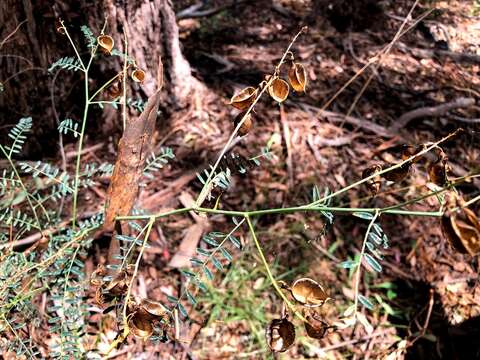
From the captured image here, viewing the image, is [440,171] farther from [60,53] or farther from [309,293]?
[60,53]

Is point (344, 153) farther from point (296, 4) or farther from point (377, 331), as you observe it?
point (296, 4)

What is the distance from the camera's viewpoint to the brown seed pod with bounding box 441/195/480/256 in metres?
0.64

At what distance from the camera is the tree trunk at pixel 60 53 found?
1765mm

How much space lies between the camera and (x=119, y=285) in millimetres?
861

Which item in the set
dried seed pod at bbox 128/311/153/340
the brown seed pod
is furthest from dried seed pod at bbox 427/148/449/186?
dried seed pod at bbox 128/311/153/340

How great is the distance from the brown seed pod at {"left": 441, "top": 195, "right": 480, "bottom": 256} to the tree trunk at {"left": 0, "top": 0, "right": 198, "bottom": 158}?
1.49 meters

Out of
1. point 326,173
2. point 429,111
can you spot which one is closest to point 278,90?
point 326,173

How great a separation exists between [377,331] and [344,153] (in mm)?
851

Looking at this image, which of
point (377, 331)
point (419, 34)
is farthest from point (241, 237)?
point (419, 34)

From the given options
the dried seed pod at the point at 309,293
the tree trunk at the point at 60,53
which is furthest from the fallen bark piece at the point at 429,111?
the dried seed pod at the point at 309,293

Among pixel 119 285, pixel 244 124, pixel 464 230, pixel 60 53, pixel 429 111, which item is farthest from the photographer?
pixel 429 111

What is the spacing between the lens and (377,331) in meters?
1.73

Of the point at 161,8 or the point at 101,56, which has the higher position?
the point at 161,8

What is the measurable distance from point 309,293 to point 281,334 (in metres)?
0.09
